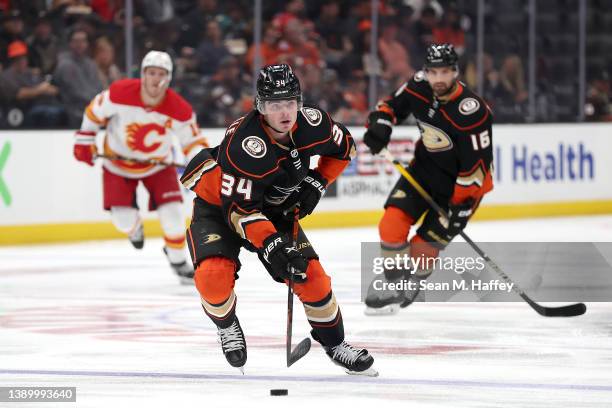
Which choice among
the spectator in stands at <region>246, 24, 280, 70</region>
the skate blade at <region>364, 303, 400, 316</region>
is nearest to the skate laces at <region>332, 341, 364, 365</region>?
the skate blade at <region>364, 303, 400, 316</region>

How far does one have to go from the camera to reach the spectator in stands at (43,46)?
9.75 m

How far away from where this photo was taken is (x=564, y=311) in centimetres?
637

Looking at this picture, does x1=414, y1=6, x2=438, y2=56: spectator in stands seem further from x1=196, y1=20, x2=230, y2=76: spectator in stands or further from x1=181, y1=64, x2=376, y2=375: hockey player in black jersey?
x1=181, y1=64, x2=376, y2=375: hockey player in black jersey

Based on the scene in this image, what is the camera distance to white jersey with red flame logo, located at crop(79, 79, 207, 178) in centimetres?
789

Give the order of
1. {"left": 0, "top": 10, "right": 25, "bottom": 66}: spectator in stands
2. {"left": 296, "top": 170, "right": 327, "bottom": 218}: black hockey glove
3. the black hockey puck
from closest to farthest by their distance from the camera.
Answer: the black hockey puck
{"left": 296, "top": 170, "right": 327, "bottom": 218}: black hockey glove
{"left": 0, "top": 10, "right": 25, "bottom": 66}: spectator in stands

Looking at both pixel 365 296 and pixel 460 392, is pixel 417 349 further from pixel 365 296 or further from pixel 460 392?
pixel 365 296

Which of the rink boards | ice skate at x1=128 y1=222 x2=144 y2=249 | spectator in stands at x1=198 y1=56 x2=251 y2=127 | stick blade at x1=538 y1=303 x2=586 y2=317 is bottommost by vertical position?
the rink boards

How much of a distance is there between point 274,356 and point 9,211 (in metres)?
4.74

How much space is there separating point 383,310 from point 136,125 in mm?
2170

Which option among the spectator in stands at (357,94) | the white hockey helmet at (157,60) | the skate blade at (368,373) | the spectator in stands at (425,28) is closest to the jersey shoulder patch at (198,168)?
the skate blade at (368,373)

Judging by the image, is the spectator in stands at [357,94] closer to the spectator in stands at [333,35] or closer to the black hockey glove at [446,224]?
the spectator in stands at [333,35]

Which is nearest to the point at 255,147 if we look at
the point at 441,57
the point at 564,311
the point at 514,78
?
the point at 441,57

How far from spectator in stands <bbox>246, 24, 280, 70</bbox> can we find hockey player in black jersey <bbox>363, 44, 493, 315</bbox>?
4383 millimetres

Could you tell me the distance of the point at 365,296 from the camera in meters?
6.84
